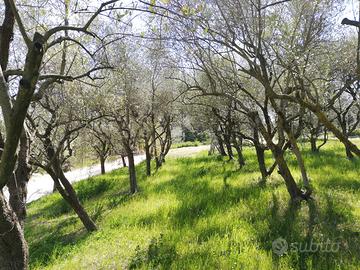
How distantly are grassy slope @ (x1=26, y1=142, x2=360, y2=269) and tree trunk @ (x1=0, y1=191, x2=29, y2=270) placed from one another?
8.27ft

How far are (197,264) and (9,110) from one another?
3.99 m

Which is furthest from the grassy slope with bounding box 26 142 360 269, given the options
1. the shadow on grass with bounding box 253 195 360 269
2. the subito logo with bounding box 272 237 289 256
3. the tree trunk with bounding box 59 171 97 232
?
the tree trunk with bounding box 59 171 97 232

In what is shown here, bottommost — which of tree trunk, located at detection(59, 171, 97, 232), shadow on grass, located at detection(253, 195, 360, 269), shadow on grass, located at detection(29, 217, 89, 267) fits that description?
shadow on grass, located at detection(29, 217, 89, 267)

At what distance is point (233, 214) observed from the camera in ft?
25.4

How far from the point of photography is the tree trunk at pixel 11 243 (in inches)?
129

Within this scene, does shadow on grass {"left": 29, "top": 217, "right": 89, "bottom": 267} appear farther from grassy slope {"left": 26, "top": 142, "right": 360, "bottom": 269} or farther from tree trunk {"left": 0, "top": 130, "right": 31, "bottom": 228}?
tree trunk {"left": 0, "top": 130, "right": 31, "bottom": 228}

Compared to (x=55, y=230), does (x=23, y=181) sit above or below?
above

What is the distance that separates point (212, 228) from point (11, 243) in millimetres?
4447

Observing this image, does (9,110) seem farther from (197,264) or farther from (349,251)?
(349,251)

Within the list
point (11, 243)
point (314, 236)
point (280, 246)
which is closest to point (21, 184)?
point (11, 243)

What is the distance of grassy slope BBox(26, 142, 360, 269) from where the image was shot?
543 centimetres

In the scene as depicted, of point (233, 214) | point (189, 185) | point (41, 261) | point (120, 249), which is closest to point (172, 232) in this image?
point (120, 249)

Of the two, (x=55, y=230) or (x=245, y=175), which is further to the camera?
(x=245, y=175)

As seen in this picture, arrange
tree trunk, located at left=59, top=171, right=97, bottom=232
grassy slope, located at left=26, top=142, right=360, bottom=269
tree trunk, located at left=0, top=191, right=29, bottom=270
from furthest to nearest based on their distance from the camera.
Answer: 1. tree trunk, located at left=59, top=171, right=97, bottom=232
2. grassy slope, located at left=26, top=142, right=360, bottom=269
3. tree trunk, located at left=0, top=191, right=29, bottom=270
